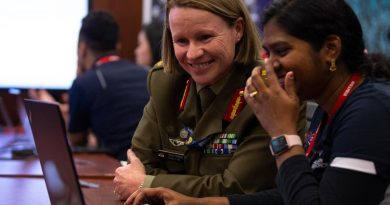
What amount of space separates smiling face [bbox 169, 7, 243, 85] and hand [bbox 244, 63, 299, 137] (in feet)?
0.78

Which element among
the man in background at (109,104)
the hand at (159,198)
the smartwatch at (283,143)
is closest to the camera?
the smartwatch at (283,143)

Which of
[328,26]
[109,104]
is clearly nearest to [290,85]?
[328,26]

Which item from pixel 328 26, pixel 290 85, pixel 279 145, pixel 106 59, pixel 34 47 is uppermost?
pixel 328 26

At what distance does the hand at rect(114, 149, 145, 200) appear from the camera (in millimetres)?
1645

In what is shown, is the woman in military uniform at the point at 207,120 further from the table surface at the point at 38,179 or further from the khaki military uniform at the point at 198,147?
the table surface at the point at 38,179

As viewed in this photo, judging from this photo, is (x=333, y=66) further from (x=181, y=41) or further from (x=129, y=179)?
(x=129, y=179)

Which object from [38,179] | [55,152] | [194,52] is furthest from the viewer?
[38,179]

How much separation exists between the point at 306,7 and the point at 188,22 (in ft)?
1.17

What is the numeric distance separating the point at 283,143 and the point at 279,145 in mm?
10

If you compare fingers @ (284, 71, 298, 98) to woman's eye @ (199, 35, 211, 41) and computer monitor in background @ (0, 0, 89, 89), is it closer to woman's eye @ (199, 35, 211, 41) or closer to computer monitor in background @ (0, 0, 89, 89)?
woman's eye @ (199, 35, 211, 41)

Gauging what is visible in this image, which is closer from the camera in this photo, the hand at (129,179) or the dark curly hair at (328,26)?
the dark curly hair at (328,26)

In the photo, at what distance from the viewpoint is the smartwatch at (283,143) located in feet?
4.47

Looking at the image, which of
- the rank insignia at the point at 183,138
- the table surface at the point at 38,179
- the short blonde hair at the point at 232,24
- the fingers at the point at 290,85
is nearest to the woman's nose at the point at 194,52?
the short blonde hair at the point at 232,24

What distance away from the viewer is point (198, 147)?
5.49 ft
